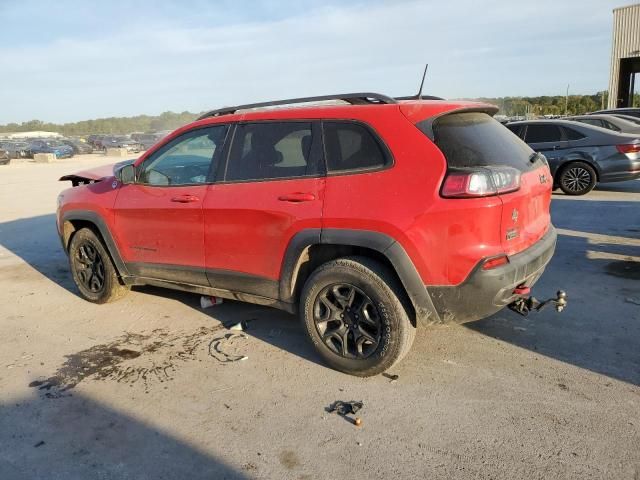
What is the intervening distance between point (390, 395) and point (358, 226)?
1.10 m

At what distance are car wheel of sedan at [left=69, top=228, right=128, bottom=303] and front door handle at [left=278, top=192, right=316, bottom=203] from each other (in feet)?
7.56

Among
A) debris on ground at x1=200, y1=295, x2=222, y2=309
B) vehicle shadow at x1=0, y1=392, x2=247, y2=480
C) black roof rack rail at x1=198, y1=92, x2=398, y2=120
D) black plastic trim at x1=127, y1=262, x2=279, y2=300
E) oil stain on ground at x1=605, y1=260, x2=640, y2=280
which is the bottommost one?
oil stain on ground at x1=605, y1=260, x2=640, y2=280

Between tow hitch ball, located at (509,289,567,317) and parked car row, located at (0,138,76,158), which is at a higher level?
parked car row, located at (0,138,76,158)

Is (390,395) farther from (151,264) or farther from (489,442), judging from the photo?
(151,264)

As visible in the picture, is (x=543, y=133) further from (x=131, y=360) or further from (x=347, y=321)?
(x=131, y=360)

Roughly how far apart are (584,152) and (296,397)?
941cm

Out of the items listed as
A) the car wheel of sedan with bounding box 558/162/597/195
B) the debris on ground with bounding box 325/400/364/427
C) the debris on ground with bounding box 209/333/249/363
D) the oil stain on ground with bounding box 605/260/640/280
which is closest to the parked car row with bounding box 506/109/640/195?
the car wheel of sedan with bounding box 558/162/597/195

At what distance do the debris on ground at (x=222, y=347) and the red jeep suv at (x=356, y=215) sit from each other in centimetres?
39

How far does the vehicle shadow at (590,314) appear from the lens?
3.79 metres

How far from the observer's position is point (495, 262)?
10.6 ft

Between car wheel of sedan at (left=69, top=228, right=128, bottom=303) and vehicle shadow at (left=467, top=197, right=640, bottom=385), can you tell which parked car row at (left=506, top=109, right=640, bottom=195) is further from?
car wheel of sedan at (left=69, top=228, right=128, bottom=303)

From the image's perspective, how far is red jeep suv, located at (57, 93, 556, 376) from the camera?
321cm

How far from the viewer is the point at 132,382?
3699 millimetres

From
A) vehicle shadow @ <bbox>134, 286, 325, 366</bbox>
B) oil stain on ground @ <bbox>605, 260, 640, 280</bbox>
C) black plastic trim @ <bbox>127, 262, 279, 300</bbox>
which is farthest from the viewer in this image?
oil stain on ground @ <bbox>605, 260, 640, 280</bbox>
